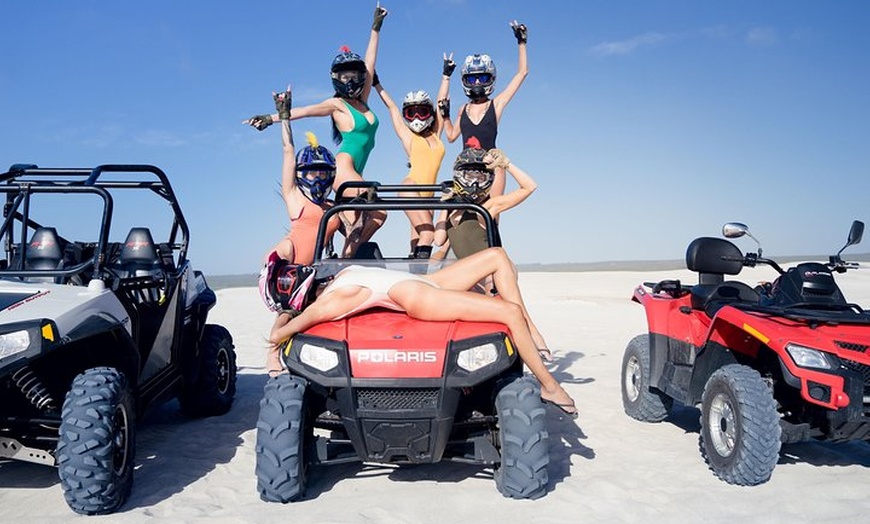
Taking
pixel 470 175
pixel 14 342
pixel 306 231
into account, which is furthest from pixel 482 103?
pixel 14 342

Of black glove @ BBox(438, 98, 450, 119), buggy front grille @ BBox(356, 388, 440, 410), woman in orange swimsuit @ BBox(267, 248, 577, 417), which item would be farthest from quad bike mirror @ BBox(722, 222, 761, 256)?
black glove @ BBox(438, 98, 450, 119)

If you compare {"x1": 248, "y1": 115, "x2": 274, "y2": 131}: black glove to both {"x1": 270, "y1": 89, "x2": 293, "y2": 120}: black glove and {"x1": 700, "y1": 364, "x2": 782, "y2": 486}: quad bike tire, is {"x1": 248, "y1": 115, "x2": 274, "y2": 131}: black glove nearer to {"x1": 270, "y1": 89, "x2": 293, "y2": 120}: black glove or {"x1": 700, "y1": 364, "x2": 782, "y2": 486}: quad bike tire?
{"x1": 270, "y1": 89, "x2": 293, "y2": 120}: black glove

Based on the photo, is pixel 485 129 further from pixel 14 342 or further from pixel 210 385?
pixel 14 342

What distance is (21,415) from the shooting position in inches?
158

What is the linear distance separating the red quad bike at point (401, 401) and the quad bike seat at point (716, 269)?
1789 mm

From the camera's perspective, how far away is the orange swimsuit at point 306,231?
592cm

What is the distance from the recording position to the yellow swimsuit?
23.5 feet

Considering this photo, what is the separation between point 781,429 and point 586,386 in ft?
11.2

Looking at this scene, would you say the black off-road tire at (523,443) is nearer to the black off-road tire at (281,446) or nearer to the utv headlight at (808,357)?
the black off-road tire at (281,446)

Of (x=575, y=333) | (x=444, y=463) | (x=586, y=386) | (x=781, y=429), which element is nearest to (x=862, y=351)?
(x=781, y=429)

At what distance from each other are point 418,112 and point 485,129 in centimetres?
73

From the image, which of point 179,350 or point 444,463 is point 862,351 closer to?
point 444,463

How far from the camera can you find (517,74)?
7.76 meters

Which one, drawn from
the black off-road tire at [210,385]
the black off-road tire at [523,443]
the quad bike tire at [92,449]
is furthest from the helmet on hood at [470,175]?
the quad bike tire at [92,449]
